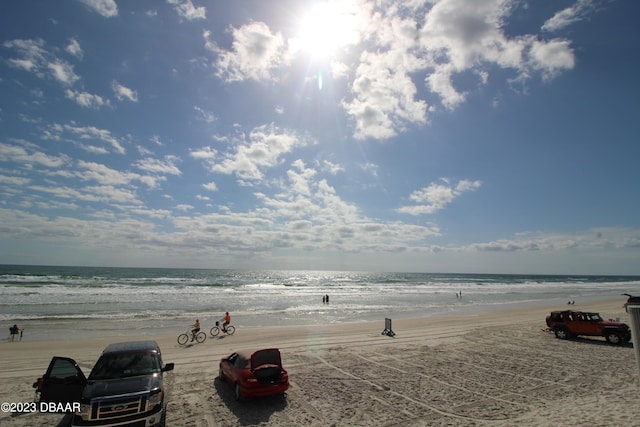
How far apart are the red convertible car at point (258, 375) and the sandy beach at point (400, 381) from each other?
1.39ft

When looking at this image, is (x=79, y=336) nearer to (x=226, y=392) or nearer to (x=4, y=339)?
(x=4, y=339)

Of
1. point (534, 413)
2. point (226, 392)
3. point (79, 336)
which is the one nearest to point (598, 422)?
point (534, 413)

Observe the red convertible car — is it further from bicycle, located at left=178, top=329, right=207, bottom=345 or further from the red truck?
the red truck

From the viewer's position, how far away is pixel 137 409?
7.33 m

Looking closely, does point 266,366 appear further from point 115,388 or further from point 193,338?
point 193,338

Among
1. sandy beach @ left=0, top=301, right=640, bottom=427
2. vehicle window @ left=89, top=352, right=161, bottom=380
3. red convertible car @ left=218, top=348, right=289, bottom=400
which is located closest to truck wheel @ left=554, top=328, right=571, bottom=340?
sandy beach @ left=0, top=301, right=640, bottom=427

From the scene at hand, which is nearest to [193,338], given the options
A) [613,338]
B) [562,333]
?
[562,333]

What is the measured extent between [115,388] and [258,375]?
147 inches

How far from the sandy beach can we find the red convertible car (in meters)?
0.42

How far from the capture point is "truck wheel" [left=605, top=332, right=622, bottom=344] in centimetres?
1781

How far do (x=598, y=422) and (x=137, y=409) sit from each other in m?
10.8

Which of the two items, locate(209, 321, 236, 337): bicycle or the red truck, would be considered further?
locate(209, 321, 236, 337): bicycle

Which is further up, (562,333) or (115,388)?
(115,388)

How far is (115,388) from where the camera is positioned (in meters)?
7.64
